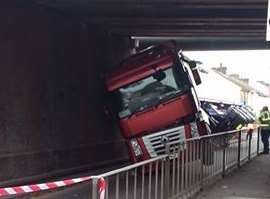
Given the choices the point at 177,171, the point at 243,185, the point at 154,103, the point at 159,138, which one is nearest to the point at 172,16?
the point at 154,103

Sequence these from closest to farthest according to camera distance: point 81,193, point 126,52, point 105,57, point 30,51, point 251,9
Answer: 1. point 81,193
2. point 30,51
3. point 251,9
4. point 105,57
5. point 126,52

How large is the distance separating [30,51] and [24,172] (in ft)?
9.76

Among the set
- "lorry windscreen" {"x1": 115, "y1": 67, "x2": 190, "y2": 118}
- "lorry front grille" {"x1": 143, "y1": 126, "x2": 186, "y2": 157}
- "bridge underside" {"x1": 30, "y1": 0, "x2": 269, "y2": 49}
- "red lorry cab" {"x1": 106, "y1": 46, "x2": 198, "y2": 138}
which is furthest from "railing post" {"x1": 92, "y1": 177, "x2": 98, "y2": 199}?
"lorry windscreen" {"x1": 115, "y1": 67, "x2": 190, "y2": 118}

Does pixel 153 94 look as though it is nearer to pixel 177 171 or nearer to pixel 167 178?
pixel 177 171

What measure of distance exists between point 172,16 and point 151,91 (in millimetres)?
2768

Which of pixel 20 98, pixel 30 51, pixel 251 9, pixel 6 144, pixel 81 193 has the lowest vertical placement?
pixel 81 193

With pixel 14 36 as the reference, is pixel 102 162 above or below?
below

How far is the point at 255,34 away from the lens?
22.2m

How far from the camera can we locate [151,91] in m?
16.6

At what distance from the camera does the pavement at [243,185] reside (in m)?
11.8

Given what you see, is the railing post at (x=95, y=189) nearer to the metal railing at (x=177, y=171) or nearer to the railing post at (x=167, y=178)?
the metal railing at (x=177, y=171)

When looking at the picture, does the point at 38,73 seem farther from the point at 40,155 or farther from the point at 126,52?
the point at 126,52

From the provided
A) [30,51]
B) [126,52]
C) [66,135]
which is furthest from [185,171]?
[126,52]

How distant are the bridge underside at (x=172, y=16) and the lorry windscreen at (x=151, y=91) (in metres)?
1.87
